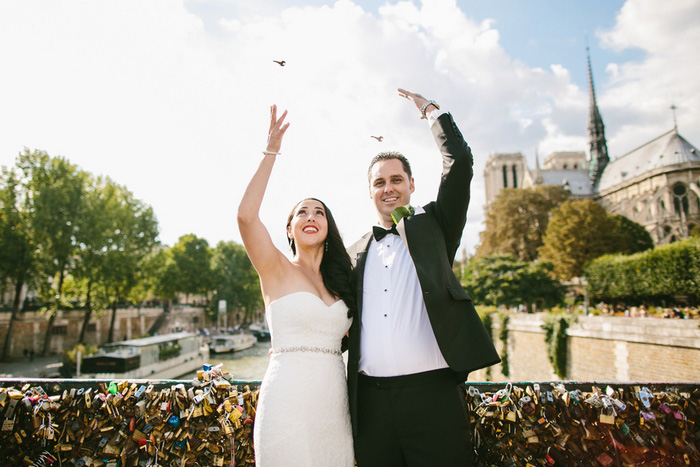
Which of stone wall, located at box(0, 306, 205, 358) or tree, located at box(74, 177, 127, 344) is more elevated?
tree, located at box(74, 177, 127, 344)

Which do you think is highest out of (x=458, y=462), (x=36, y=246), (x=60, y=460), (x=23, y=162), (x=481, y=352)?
(x=23, y=162)

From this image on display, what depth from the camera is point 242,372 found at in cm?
3045

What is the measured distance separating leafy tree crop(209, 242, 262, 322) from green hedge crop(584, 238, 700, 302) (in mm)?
40023

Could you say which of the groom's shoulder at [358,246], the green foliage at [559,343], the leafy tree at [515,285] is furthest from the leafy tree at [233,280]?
the groom's shoulder at [358,246]

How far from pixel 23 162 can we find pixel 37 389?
30463 mm

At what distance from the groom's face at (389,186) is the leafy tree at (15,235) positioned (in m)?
30.5

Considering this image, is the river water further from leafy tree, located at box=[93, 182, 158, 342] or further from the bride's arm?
the bride's arm

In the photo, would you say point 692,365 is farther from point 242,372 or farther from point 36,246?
point 36,246

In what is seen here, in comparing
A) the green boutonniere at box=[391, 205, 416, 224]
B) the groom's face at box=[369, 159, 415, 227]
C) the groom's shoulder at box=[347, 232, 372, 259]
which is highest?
the groom's face at box=[369, 159, 415, 227]

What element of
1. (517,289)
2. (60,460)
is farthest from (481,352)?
(517,289)

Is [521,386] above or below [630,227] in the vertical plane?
below

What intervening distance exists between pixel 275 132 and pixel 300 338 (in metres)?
1.37

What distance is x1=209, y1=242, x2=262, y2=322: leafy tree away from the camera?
54656 millimetres

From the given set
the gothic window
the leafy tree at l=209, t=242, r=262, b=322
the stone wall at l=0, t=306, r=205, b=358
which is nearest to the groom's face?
the stone wall at l=0, t=306, r=205, b=358
